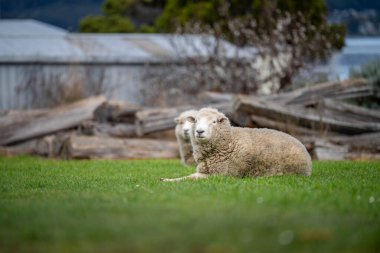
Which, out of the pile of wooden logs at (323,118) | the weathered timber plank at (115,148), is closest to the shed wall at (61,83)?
the weathered timber plank at (115,148)

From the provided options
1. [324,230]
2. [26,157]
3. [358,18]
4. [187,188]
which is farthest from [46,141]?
[358,18]

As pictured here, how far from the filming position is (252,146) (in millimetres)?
10594

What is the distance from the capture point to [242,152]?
10555mm

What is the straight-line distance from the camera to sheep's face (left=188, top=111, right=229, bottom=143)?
10.3 m

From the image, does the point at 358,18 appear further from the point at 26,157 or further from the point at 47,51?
the point at 26,157

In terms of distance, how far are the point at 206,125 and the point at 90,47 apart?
1649 centimetres

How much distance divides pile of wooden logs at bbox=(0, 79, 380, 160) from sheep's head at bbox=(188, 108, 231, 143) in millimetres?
4552

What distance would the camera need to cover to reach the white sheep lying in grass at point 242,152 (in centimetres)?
1055

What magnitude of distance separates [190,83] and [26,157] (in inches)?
315

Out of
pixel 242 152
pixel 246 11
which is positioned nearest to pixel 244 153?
pixel 242 152

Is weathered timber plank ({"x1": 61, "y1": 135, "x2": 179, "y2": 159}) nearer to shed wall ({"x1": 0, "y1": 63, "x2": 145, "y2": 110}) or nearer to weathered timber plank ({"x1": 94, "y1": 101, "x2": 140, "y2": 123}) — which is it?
weathered timber plank ({"x1": 94, "y1": 101, "x2": 140, "y2": 123})

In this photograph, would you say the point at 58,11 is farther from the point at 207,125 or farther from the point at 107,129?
the point at 207,125

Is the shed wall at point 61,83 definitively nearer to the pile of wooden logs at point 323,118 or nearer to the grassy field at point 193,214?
the pile of wooden logs at point 323,118

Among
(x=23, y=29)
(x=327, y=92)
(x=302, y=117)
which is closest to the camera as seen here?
(x=302, y=117)
